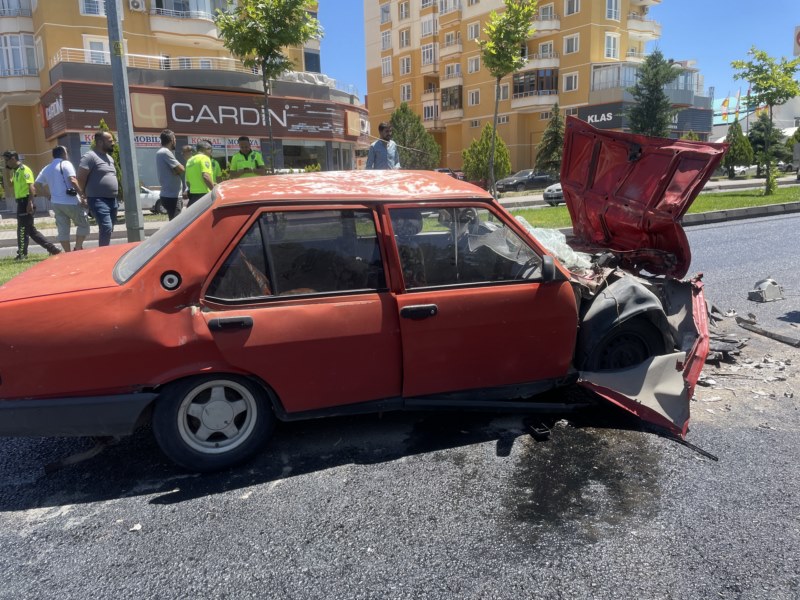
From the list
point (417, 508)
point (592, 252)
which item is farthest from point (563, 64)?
point (417, 508)

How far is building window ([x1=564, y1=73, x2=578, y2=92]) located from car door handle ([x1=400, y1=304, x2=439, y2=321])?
154 ft

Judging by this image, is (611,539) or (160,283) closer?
(611,539)

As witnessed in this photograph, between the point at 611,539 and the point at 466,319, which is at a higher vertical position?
the point at 466,319

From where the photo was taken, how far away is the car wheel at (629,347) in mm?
3926

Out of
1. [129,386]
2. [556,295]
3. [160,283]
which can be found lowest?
[129,386]

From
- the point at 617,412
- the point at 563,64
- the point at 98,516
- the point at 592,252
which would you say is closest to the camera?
the point at 98,516

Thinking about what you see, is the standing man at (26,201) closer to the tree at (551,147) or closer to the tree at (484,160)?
the tree at (484,160)

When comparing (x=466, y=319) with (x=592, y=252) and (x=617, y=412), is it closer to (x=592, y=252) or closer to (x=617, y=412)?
(x=617, y=412)

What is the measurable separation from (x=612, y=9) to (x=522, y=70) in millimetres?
7830

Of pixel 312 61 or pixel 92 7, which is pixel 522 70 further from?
pixel 92 7

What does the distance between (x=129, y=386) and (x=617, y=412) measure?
10.0ft

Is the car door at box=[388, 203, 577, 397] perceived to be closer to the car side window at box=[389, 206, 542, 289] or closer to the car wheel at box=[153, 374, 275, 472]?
the car side window at box=[389, 206, 542, 289]

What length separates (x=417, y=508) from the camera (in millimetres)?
2969

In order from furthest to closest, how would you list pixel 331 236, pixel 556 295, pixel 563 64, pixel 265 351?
pixel 563 64, pixel 556 295, pixel 331 236, pixel 265 351
